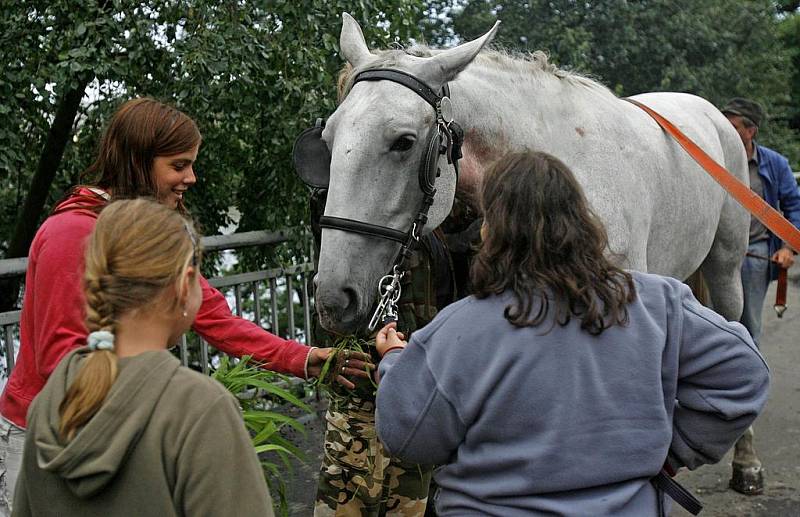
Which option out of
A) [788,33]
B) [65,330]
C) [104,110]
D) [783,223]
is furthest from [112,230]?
[788,33]

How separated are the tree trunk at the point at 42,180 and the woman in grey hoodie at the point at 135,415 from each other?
14.0 feet

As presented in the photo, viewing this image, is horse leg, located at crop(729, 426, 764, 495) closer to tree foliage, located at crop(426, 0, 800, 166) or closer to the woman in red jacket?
the woman in red jacket

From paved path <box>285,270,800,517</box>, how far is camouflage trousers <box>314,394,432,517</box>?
1.56 ft

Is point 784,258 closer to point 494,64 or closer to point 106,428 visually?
point 494,64

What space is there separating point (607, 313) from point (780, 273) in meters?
4.52

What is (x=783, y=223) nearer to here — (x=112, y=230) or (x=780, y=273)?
(x=780, y=273)

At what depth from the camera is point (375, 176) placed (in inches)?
122

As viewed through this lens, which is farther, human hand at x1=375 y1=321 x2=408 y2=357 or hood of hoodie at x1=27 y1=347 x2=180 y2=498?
human hand at x1=375 y1=321 x2=408 y2=357

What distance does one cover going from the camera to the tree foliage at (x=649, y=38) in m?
10.3

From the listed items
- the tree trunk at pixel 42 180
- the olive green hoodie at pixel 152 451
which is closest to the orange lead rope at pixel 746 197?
the olive green hoodie at pixel 152 451

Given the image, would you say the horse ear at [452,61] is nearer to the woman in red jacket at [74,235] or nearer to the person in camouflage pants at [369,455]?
the person in camouflage pants at [369,455]

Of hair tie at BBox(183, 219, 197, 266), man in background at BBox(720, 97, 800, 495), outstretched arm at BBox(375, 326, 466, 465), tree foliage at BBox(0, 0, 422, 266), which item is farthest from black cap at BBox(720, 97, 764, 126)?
hair tie at BBox(183, 219, 197, 266)

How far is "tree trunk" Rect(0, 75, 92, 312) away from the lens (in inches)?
221

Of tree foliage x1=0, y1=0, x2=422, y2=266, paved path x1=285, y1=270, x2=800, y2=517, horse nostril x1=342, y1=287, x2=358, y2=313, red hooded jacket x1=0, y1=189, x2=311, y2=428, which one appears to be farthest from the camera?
paved path x1=285, y1=270, x2=800, y2=517
